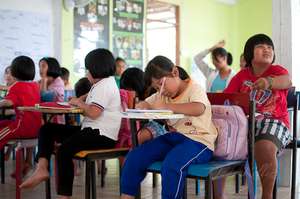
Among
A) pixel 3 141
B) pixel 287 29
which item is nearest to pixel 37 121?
pixel 3 141

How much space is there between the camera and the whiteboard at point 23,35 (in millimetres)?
5656

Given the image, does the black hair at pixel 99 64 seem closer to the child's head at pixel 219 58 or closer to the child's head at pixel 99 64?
the child's head at pixel 99 64

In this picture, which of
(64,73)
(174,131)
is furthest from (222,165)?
(64,73)

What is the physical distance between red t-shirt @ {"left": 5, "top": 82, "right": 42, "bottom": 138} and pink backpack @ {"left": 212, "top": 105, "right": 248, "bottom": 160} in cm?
165

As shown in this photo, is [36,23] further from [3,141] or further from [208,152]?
[208,152]

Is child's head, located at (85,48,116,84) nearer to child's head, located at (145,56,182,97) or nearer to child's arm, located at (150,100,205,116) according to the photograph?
child's head, located at (145,56,182,97)

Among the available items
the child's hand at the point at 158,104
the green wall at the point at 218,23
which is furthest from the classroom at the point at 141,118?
the green wall at the point at 218,23

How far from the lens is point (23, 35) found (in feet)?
19.2

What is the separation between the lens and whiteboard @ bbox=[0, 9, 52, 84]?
5656mm

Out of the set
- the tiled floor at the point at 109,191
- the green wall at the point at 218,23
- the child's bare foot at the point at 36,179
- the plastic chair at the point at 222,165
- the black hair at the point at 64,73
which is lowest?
the tiled floor at the point at 109,191

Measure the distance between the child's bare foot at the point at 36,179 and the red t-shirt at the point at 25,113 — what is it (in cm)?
71

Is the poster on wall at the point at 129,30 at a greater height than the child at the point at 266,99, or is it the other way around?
the poster on wall at the point at 129,30

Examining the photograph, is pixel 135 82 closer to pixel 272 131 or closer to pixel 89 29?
pixel 272 131

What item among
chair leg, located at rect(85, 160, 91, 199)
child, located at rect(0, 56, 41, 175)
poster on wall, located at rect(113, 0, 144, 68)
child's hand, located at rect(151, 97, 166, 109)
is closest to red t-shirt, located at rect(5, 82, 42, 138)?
child, located at rect(0, 56, 41, 175)
